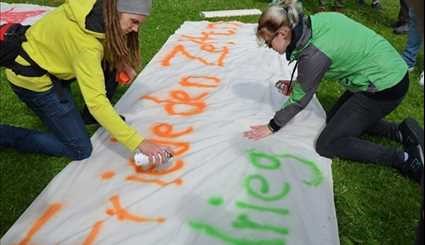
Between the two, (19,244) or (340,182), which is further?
(340,182)

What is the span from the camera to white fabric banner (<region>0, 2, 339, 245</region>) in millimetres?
2686

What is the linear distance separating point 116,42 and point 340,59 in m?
1.35

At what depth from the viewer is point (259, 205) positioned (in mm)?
2895

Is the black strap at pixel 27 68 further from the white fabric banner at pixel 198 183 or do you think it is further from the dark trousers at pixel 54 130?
the white fabric banner at pixel 198 183

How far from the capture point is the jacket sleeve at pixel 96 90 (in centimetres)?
280

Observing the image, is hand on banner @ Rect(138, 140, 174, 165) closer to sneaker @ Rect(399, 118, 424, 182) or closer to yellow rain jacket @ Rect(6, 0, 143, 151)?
yellow rain jacket @ Rect(6, 0, 143, 151)

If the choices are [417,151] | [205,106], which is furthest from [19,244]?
[417,151]

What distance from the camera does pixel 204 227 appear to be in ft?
8.91

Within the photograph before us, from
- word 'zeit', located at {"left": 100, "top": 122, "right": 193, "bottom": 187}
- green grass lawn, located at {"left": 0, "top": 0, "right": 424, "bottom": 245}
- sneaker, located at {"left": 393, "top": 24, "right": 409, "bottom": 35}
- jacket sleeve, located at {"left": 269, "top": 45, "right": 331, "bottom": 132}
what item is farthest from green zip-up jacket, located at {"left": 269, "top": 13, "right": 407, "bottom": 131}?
sneaker, located at {"left": 393, "top": 24, "right": 409, "bottom": 35}

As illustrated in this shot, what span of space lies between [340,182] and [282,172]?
1.22 ft

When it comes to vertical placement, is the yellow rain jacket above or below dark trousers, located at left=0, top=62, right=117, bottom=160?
above

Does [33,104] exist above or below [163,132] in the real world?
above

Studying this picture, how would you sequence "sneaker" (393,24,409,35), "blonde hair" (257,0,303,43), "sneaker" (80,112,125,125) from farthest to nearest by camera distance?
"sneaker" (393,24,409,35), "sneaker" (80,112,125,125), "blonde hair" (257,0,303,43)

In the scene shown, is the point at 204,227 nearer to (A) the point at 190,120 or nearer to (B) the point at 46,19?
(A) the point at 190,120
